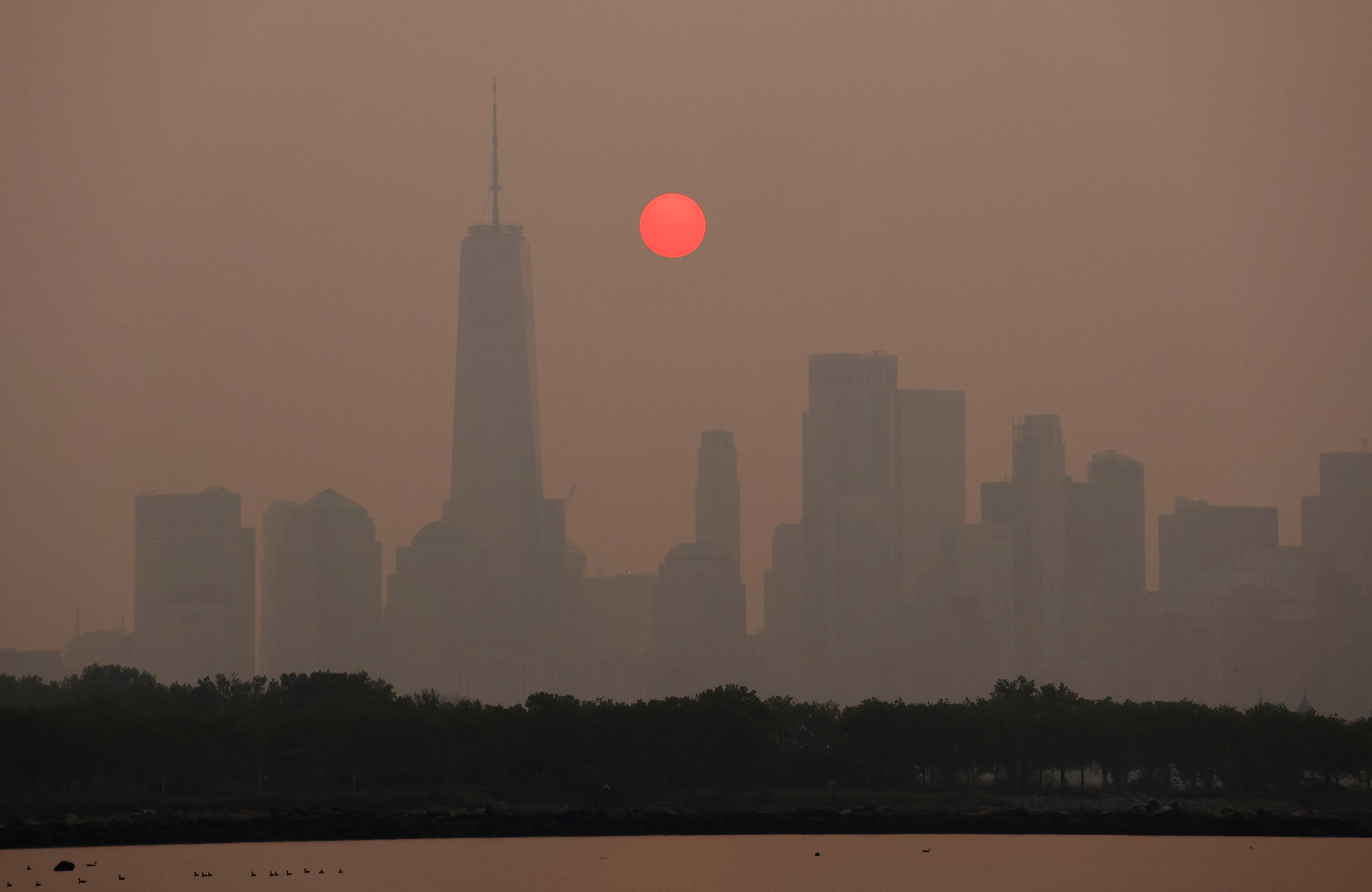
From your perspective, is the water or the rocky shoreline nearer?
the water

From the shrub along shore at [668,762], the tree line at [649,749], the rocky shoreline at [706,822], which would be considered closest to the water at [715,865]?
the rocky shoreline at [706,822]

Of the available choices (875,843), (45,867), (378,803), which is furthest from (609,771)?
(45,867)

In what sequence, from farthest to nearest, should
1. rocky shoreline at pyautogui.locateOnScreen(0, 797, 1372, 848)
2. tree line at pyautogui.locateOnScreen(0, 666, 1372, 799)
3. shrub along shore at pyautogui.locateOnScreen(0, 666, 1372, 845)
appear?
1. tree line at pyautogui.locateOnScreen(0, 666, 1372, 799)
2. shrub along shore at pyautogui.locateOnScreen(0, 666, 1372, 845)
3. rocky shoreline at pyautogui.locateOnScreen(0, 797, 1372, 848)

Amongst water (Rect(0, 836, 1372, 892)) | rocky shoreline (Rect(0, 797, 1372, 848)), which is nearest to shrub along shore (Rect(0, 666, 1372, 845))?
rocky shoreline (Rect(0, 797, 1372, 848))

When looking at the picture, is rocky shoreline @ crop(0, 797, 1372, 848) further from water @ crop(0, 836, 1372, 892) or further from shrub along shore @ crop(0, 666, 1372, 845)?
water @ crop(0, 836, 1372, 892)

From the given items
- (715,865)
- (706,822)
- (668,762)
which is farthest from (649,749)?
(715,865)

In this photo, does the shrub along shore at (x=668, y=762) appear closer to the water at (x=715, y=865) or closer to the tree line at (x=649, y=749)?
the tree line at (x=649, y=749)
